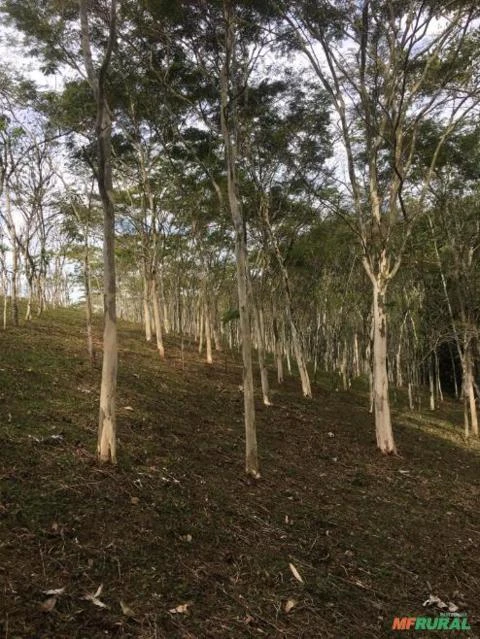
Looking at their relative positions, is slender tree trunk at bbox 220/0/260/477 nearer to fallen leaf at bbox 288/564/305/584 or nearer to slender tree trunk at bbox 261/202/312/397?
fallen leaf at bbox 288/564/305/584

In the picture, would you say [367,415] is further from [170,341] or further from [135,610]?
[135,610]

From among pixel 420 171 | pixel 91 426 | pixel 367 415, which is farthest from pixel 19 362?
pixel 420 171

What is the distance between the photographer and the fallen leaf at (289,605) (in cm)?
418

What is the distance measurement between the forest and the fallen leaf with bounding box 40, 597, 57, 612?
4 cm

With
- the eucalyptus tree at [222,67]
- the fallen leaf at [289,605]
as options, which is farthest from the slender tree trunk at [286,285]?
the fallen leaf at [289,605]

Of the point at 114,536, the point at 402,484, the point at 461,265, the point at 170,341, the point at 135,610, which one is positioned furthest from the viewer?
the point at 170,341

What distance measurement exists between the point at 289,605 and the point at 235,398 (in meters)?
9.75

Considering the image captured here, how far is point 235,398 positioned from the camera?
13945 millimetres

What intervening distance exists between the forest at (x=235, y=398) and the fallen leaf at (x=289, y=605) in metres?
0.04

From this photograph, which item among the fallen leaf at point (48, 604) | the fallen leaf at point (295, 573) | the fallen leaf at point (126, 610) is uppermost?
the fallen leaf at point (48, 604)

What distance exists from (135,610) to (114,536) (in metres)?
1.06

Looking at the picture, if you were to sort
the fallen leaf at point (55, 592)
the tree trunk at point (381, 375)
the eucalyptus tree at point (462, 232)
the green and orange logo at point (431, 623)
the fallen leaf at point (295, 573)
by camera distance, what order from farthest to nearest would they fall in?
the eucalyptus tree at point (462, 232) < the tree trunk at point (381, 375) < the fallen leaf at point (295, 573) < the green and orange logo at point (431, 623) < the fallen leaf at point (55, 592)

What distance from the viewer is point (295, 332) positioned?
16.4 metres

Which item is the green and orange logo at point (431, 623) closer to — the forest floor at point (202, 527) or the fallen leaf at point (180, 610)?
the forest floor at point (202, 527)
